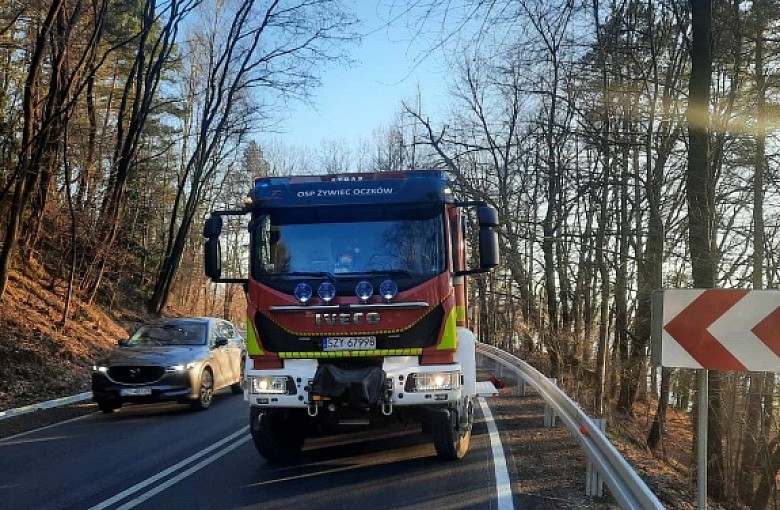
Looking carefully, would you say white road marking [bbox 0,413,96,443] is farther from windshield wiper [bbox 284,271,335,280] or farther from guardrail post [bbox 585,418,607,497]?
guardrail post [bbox 585,418,607,497]

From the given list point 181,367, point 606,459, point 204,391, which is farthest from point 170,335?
point 606,459

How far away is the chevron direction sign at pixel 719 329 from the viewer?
483cm

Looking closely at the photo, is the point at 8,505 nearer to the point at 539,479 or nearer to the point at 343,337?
the point at 343,337

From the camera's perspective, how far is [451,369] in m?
7.30

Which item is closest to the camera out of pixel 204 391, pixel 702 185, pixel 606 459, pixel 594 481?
pixel 606 459

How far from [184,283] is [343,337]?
137 feet

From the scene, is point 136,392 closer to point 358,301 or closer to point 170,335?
point 170,335

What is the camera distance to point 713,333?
4949 mm

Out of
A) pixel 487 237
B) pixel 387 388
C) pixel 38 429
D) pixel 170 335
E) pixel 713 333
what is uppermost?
pixel 487 237

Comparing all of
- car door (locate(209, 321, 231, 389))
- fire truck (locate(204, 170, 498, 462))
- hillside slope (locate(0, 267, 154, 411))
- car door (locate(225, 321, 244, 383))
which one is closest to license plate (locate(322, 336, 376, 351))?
fire truck (locate(204, 170, 498, 462))

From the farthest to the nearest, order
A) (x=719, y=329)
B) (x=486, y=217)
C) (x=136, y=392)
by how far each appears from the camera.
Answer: (x=136, y=392), (x=486, y=217), (x=719, y=329)

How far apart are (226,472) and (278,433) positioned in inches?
29.1

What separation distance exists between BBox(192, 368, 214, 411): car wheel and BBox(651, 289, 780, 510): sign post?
29.5 ft

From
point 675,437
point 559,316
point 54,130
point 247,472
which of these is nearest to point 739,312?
point 247,472
